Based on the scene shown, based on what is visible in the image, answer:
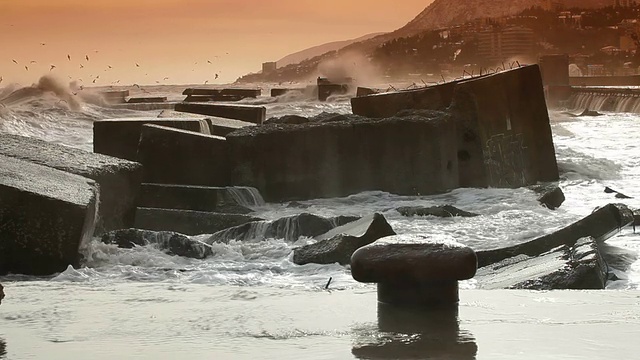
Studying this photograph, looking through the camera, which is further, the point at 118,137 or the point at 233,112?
the point at 233,112

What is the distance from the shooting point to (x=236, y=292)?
498 centimetres

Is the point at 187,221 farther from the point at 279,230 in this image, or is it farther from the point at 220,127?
the point at 220,127

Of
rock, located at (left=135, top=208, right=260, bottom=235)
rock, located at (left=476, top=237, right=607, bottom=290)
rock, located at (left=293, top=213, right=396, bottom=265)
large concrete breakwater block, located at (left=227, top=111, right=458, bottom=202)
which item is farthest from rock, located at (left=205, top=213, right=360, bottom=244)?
large concrete breakwater block, located at (left=227, top=111, right=458, bottom=202)

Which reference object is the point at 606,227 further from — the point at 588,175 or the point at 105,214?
the point at 588,175

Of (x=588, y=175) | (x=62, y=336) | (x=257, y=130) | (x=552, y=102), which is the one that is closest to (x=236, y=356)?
(x=62, y=336)

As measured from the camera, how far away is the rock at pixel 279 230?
828 centimetres

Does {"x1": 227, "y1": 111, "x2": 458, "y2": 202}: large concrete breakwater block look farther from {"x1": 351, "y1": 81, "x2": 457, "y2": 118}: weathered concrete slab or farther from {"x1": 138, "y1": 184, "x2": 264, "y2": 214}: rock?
{"x1": 351, "y1": 81, "x2": 457, "y2": 118}: weathered concrete slab

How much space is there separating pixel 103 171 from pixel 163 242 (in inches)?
44.6

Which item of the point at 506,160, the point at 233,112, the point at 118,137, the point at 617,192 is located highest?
the point at 233,112

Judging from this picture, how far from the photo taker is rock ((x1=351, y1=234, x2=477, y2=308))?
171 inches

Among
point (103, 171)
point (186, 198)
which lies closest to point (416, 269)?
point (103, 171)

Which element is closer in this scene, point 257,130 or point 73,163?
point 73,163

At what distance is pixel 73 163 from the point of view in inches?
325

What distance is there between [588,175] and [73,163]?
28.5 ft
